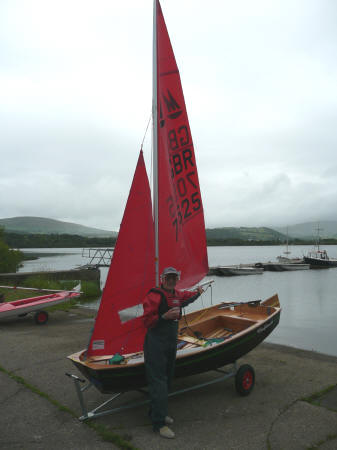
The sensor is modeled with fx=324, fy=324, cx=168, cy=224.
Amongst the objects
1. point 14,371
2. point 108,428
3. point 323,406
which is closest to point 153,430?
point 108,428

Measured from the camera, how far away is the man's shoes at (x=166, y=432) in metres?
3.44

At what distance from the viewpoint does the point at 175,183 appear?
5.45m

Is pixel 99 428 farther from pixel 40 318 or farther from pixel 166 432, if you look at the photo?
pixel 40 318

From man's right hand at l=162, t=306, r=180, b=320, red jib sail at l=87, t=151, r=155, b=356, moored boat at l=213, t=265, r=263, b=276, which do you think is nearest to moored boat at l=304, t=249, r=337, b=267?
moored boat at l=213, t=265, r=263, b=276

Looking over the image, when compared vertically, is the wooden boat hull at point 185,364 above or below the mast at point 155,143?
below

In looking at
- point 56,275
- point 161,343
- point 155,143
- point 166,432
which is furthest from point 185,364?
point 56,275

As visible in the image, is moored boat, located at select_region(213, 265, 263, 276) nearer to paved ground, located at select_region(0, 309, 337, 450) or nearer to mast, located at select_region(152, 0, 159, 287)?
paved ground, located at select_region(0, 309, 337, 450)

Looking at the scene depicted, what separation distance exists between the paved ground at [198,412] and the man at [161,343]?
0.70 ft

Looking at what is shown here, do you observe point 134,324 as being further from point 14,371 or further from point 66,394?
point 14,371

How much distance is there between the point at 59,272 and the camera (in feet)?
63.9

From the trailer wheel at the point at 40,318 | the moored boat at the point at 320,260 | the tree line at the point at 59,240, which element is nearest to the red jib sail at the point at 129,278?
the trailer wheel at the point at 40,318

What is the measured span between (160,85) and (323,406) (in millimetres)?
5027

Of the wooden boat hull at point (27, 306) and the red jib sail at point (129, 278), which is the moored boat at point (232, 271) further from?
the red jib sail at point (129, 278)

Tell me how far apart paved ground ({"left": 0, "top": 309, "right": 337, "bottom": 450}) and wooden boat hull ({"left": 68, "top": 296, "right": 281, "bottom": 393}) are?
16.5 inches
